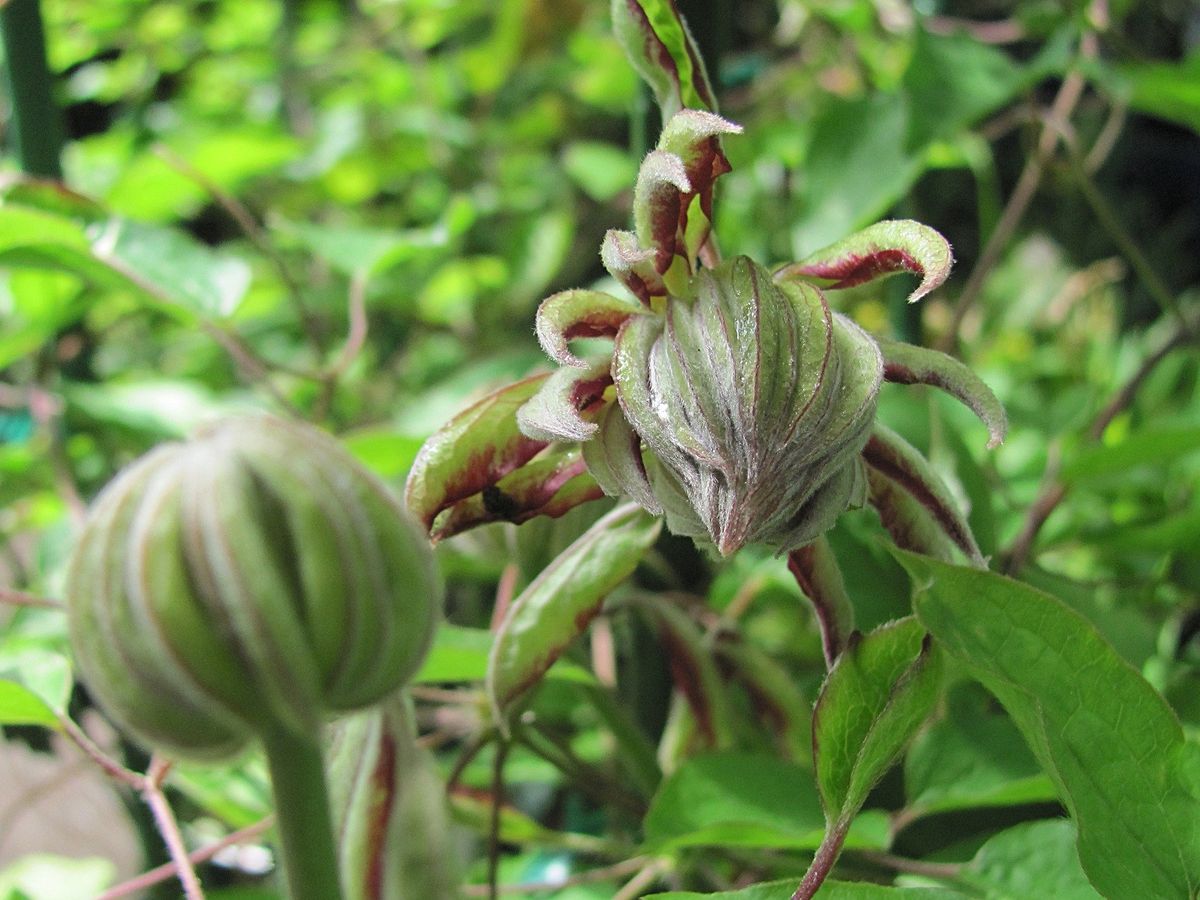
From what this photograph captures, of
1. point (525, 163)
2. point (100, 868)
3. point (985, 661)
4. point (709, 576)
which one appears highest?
point (985, 661)

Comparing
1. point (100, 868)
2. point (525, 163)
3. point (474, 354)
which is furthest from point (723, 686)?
point (525, 163)

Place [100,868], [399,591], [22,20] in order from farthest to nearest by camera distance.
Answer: [100,868]
[22,20]
[399,591]

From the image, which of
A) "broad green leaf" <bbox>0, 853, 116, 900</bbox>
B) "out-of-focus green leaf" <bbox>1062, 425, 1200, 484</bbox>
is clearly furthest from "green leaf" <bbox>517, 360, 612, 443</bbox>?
"broad green leaf" <bbox>0, 853, 116, 900</bbox>

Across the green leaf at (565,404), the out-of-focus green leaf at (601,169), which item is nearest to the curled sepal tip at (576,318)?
the green leaf at (565,404)

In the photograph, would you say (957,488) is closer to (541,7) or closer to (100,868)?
(100,868)

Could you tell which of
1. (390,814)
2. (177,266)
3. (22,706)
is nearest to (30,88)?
(177,266)

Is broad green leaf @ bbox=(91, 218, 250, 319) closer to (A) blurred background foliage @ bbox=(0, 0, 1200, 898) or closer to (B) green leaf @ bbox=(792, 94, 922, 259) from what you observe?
(A) blurred background foliage @ bbox=(0, 0, 1200, 898)
